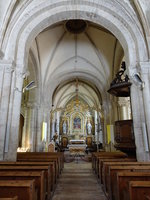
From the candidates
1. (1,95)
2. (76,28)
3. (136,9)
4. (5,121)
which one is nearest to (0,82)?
(1,95)

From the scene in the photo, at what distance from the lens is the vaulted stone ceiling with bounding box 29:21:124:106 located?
10.3 meters

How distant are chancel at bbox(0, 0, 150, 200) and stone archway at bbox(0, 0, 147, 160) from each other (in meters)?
0.04

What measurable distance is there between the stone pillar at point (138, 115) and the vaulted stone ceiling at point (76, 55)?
18.2 feet

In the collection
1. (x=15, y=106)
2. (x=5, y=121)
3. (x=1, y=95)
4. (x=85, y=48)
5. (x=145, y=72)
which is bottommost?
(x=5, y=121)

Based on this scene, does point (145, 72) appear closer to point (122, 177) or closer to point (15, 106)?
point (122, 177)

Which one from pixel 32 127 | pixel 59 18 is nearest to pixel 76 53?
pixel 59 18

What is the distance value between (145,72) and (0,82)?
5.29 metres

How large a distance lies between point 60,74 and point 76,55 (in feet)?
7.29

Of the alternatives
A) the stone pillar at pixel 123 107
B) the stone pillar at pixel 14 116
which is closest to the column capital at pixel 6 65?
the stone pillar at pixel 14 116

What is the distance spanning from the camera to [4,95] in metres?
5.24

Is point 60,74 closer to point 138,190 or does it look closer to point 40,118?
point 40,118

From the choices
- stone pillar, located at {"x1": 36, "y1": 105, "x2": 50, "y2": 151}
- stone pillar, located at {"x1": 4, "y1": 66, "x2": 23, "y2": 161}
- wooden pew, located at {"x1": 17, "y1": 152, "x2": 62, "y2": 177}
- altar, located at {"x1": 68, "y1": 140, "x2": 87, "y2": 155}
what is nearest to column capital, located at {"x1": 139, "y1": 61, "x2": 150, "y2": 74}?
wooden pew, located at {"x1": 17, "y1": 152, "x2": 62, "y2": 177}

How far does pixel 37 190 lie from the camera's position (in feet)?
8.46

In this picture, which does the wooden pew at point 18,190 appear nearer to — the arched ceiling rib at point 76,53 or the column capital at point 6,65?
the column capital at point 6,65
